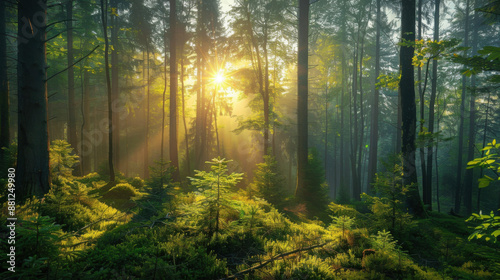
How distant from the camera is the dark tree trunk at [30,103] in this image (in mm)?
4922

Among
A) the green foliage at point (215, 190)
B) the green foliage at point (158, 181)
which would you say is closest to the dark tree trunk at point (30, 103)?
the green foliage at point (158, 181)

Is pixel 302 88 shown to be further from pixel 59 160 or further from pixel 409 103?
pixel 59 160

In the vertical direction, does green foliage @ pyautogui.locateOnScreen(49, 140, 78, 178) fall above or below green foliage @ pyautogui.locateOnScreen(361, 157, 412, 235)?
above

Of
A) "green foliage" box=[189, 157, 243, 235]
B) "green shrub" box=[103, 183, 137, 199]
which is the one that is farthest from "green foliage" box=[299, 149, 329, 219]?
"green shrub" box=[103, 183, 137, 199]

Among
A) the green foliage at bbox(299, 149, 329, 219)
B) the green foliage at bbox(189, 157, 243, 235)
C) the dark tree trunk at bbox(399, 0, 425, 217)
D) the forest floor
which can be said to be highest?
the dark tree trunk at bbox(399, 0, 425, 217)

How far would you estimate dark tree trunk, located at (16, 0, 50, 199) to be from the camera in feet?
16.1

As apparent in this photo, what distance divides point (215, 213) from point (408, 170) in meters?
7.55

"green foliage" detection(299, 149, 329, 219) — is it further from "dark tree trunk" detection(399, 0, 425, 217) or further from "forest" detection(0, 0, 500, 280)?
"dark tree trunk" detection(399, 0, 425, 217)

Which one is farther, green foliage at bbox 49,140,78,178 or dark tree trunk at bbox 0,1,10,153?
dark tree trunk at bbox 0,1,10,153

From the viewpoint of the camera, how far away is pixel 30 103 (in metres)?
4.98

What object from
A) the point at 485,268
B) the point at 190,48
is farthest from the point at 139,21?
the point at 485,268

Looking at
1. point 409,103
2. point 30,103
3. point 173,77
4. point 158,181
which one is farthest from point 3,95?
point 409,103

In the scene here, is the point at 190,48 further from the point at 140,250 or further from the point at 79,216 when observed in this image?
the point at 140,250

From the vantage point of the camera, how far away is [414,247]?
4.91 meters
